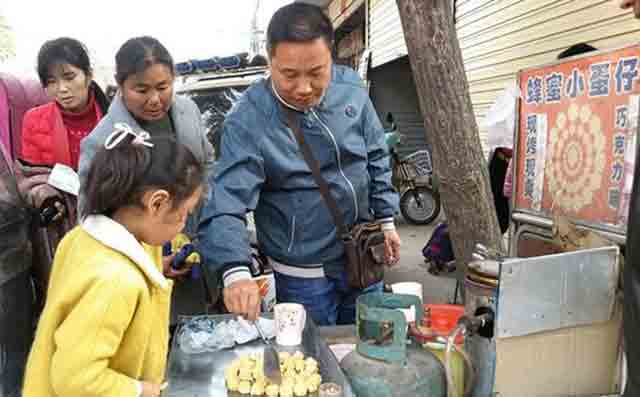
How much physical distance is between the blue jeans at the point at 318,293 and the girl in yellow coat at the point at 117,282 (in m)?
0.68

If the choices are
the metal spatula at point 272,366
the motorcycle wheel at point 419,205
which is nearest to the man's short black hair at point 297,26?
the metal spatula at point 272,366

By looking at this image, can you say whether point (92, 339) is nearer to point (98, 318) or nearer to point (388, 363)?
point (98, 318)

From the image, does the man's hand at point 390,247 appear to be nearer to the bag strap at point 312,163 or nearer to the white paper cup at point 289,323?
the bag strap at point 312,163

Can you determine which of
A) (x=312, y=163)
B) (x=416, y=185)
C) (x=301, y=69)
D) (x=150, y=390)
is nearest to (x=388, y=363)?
(x=150, y=390)

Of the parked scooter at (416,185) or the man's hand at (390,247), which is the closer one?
the man's hand at (390,247)

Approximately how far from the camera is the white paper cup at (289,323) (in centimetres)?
189

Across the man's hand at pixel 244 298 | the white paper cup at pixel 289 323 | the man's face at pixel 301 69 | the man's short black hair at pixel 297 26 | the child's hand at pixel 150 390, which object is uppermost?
the man's short black hair at pixel 297 26

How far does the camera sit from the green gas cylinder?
1.57 m

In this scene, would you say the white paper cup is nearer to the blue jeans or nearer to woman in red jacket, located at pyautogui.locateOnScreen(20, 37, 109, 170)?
the blue jeans

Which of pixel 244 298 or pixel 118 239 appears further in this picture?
pixel 244 298

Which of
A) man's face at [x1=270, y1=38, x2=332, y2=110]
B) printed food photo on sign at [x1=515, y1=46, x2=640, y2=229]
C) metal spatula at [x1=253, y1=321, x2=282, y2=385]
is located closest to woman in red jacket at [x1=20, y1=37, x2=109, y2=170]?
man's face at [x1=270, y1=38, x2=332, y2=110]

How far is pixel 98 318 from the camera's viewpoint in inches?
55.9

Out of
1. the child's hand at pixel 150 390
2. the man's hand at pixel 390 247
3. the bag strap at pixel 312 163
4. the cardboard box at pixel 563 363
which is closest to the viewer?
the child's hand at pixel 150 390

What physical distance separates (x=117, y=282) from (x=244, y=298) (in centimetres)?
50
